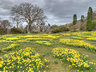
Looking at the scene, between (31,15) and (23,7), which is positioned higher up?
(23,7)

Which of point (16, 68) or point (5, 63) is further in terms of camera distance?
point (5, 63)

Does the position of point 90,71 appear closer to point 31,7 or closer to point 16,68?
point 16,68

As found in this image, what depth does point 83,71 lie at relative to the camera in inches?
153

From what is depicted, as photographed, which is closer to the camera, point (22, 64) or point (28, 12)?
point (22, 64)

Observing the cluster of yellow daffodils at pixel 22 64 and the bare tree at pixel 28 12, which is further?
the bare tree at pixel 28 12

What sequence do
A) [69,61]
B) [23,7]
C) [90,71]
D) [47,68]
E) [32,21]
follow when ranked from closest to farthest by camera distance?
1. [90,71]
2. [47,68]
3. [69,61]
4. [23,7]
5. [32,21]

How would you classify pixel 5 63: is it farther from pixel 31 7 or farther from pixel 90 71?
pixel 31 7

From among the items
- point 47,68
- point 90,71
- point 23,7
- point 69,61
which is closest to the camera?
point 90,71

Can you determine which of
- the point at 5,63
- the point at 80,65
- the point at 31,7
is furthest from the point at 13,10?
the point at 80,65

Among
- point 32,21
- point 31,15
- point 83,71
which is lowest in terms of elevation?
point 83,71

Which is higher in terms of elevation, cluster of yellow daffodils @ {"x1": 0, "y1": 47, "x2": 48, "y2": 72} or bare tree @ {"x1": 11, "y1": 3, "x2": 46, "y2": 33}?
bare tree @ {"x1": 11, "y1": 3, "x2": 46, "y2": 33}

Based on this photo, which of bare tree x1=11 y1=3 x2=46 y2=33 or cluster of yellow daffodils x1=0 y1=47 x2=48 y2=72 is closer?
cluster of yellow daffodils x1=0 y1=47 x2=48 y2=72

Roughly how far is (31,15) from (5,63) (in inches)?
1111

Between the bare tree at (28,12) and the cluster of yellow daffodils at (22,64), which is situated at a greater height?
the bare tree at (28,12)
